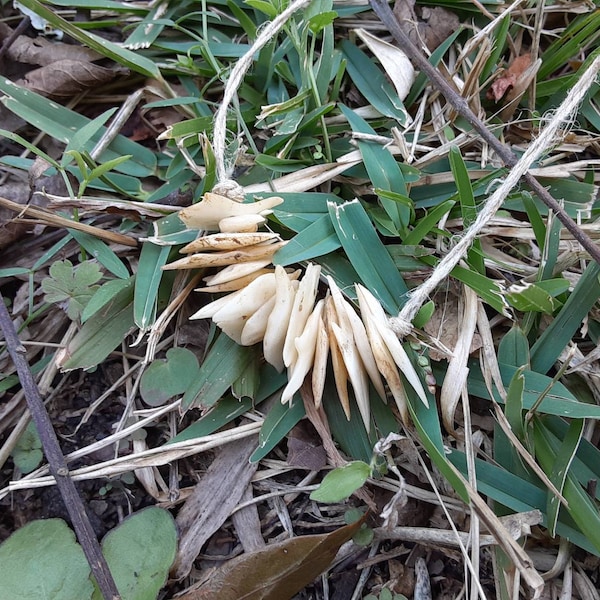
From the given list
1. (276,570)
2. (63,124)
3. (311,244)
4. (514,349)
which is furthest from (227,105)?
(276,570)

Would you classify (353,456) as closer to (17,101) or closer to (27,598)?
(27,598)

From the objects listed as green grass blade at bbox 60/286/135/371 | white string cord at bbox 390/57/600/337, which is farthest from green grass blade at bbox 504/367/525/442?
green grass blade at bbox 60/286/135/371

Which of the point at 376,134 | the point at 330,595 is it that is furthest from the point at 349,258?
the point at 330,595

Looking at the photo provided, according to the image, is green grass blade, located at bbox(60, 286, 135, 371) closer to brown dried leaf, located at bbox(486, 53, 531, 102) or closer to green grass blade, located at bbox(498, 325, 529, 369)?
green grass blade, located at bbox(498, 325, 529, 369)

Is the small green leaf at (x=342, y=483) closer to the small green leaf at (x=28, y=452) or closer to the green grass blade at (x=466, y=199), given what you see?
the green grass blade at (x=466, y=199)

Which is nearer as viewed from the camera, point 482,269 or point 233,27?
point 482,269

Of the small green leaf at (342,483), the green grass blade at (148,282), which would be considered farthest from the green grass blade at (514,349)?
the green grass blade at (148,282)

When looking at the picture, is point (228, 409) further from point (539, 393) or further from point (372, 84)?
point (372, 84)
